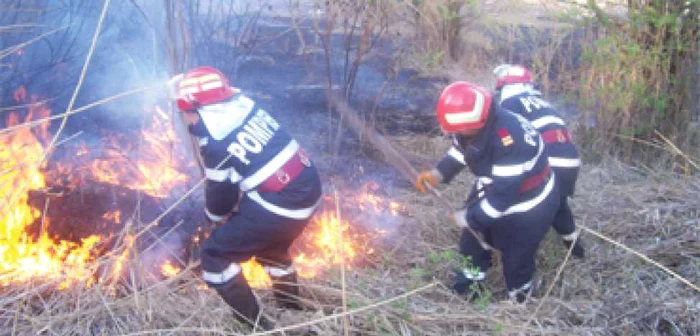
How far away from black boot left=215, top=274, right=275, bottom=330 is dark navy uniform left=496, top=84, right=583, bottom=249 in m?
2.55

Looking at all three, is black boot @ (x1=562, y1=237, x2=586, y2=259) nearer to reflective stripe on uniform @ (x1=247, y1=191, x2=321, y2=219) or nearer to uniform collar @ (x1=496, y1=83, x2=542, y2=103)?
uniform collar @ (x1=496, y1=83, x2=542, y2=103)

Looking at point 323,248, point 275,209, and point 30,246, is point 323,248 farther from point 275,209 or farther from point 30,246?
point 30,246

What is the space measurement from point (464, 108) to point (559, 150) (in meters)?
1.42

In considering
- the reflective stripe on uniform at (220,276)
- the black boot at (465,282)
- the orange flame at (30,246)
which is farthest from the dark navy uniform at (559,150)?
the orange flame at (30,246)

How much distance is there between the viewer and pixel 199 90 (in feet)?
12.9

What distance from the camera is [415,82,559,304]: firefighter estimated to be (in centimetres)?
428

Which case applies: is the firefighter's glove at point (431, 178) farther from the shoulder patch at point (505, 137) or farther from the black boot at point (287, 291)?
the black boot at point (287, 291)

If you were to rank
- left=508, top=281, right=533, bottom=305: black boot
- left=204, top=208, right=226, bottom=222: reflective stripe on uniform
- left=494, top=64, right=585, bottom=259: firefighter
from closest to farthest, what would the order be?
left=204, top=208, right=226, bottom=222: reflective stripe on uniform < left=508, top=281, right=533, bottom=305: black boot < left=494, top=64, right=585, bottom=259: firefighter

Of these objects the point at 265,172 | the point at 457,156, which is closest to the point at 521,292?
the point at 457,156

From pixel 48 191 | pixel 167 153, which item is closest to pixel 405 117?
pixel 167 153

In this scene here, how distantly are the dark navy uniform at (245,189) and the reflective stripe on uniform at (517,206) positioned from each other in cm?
116

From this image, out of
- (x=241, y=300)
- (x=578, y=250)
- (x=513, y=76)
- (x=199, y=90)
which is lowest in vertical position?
(x=578, y=250)

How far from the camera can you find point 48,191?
498 centimetres

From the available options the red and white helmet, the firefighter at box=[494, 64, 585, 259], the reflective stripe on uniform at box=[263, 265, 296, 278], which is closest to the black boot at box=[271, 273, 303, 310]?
the reflective stripe on uniform at box=[263, 265, 296, 278]
